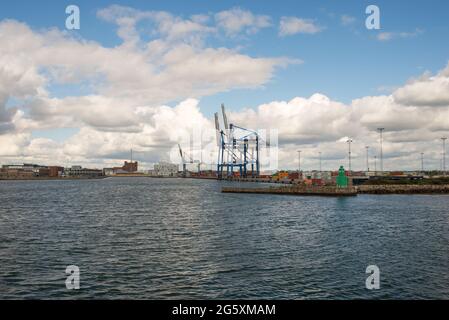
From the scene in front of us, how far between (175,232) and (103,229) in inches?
334

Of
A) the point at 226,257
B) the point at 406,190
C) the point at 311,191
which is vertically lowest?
the point at 226,257

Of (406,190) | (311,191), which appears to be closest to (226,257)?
(311,191)

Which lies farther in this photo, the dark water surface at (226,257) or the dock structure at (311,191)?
the dock structure at (311,191)

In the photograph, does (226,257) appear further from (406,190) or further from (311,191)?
(406,190)

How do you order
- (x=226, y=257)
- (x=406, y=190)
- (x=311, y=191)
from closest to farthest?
(x=226, y=257), (x=311, y=191), (x=406, y=190)

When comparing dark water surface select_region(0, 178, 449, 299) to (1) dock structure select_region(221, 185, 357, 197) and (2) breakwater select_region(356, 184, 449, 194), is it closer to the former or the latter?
(1) dock structure select_region(221, 185, 357, 197)

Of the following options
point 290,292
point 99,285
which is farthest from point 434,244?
point 99,285

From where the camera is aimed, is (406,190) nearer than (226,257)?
No

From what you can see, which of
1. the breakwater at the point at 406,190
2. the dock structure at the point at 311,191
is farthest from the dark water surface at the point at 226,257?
the breakwater at the point at 406,190

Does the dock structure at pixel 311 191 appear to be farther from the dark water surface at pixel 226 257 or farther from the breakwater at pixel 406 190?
the dark water surface at pixel 226 257

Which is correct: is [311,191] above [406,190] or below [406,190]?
above


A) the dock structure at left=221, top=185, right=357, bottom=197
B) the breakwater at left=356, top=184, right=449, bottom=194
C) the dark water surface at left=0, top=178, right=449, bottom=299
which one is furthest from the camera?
the breakwater at left=356, top=184, right=449, bottom=194

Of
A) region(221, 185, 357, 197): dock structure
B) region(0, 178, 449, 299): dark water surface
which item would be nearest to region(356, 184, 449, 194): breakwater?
region(221, 185, 357, 197): dock structure
